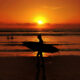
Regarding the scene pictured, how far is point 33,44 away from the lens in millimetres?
8344
